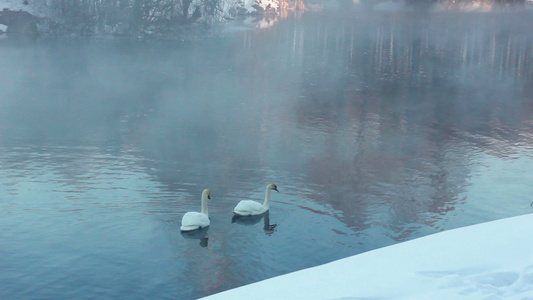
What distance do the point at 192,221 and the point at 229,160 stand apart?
6.16m

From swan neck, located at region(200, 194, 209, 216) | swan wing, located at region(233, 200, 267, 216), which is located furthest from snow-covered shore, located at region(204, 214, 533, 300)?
swan neck, located at region(200, 194, 209, 216)

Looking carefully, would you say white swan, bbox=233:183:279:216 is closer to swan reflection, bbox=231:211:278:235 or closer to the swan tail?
swan reflection, bbox=231:211:278:235

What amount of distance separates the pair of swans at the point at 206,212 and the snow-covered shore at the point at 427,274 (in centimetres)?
440

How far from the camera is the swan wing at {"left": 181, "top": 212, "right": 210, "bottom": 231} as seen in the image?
14.1 meters

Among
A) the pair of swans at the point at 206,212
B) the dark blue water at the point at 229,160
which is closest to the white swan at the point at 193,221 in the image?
the pair of swans at the point at 206,212

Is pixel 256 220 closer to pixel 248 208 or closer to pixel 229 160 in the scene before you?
pixel 248 208

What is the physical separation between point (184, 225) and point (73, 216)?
285cm

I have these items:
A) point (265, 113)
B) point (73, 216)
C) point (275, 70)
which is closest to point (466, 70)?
point (275, 70)

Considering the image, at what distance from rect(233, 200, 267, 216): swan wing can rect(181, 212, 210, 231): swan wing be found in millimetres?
1169

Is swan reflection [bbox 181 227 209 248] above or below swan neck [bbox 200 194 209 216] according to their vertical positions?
below

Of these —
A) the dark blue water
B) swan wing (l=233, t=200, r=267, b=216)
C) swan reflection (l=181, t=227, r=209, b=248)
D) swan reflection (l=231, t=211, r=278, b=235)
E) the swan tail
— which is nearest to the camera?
the dark blue water

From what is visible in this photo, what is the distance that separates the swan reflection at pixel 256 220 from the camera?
14918mm

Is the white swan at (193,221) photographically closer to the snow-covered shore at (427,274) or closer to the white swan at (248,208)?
the white swan at (248,208)

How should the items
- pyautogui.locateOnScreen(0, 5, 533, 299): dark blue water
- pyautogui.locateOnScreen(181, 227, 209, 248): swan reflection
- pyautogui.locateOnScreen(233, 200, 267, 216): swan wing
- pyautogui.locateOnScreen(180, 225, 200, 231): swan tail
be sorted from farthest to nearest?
pyautogui.locateOnScreen(233, 200, 267, 216): swan wing
pyautogui.locateOnScreen(180, 225, 200, 231): swan tail
pyautogui.locateOnScreen(181, 227, 209, 248): swan reflection
pyautogui.locateOnScreen(0, 5, 533, 299): dark blue water
